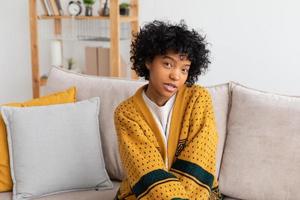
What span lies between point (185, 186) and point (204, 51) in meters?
0.48

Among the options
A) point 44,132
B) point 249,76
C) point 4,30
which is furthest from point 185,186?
point 4,30

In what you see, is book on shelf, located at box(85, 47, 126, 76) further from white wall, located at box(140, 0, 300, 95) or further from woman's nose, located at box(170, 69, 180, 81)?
woman's nose, located at box(170, 69, 180, 81)

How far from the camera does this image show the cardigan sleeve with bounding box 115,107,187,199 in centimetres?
142

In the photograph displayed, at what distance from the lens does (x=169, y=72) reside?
1.45 m

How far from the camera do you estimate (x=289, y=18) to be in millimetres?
2787

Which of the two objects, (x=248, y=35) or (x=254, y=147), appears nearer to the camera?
(x=254, y=147)

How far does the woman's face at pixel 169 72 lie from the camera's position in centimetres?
145

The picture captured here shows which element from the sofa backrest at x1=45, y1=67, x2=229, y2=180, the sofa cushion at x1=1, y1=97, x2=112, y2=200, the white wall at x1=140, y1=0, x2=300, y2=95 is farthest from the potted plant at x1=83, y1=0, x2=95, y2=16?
the sofa cushion at x1=1, y1=97, x2=112, y2=200

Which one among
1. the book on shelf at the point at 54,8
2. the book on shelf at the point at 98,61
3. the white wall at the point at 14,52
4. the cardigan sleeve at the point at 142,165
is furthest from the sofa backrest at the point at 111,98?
the white wall at the point at 14,52

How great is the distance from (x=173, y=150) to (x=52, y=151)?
0.58 meters

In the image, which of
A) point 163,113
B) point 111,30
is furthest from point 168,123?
point 111,30

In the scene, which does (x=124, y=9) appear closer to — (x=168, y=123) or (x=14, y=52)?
(x=14, y=52)

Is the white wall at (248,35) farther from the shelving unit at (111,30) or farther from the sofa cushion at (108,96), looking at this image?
the sofa cushion at (108,96)

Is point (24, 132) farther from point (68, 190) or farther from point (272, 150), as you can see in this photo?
point (272, 150)
